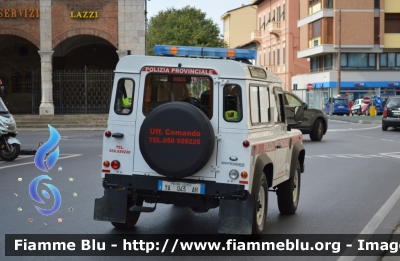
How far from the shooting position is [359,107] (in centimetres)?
6184

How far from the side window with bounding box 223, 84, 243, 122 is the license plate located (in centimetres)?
80

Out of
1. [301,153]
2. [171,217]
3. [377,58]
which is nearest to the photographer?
[171,217]

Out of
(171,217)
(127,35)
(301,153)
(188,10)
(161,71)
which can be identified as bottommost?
(171,217)

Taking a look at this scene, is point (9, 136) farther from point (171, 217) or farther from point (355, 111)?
point (355, 111)

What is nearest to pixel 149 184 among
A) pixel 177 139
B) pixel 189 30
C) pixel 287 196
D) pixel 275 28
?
pixel 177 139

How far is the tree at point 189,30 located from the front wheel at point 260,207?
80.3m

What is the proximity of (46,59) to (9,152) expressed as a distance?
1999 cm

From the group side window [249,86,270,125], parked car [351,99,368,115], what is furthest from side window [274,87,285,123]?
parked car [351,99,368,115]

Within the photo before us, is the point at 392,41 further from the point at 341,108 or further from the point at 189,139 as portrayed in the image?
the point at 189,139

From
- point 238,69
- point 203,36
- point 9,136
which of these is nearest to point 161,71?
point 238,69

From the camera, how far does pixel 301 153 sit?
10.9m

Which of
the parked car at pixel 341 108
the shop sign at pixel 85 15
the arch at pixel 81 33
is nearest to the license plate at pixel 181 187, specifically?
the arch at pixel 81 33

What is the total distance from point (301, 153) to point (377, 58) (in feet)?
194

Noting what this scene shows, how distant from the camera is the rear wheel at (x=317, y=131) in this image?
27594mm
